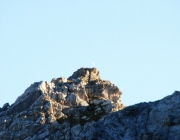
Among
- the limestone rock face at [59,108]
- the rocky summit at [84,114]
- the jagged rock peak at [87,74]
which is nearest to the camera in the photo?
the rocky summit at [84,114]

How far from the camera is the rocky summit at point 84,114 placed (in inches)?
4146

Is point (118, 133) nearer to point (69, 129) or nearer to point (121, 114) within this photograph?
point (121, 114)

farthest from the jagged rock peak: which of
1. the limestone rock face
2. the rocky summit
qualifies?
the limestone rock face

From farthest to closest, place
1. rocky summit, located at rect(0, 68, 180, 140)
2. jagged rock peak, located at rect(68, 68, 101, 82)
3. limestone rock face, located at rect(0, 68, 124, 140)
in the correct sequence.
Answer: jagged rock peak, located at rect(68, 68, 101, 82) → limestone rock face, located at rect(0, 68, 124, 140) → rocky summit, located at rect(0, 68, 180, 140)

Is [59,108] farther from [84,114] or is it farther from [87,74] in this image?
[87,74]

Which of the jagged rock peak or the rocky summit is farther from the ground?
the jagged rock peak

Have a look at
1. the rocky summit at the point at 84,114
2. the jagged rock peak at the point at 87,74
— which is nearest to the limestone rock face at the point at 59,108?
the rocky summit at the point at 84,114

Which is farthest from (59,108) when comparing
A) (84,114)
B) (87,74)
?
(87,74)

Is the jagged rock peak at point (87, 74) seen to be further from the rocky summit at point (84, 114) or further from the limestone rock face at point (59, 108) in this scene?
the limestone rock face at point (59, 108)

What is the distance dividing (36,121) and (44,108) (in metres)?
5.95

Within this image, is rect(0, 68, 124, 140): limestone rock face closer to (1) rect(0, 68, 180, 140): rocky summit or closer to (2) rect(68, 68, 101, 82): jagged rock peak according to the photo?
(1) rect(0, 68, 180, 140): rocky summit

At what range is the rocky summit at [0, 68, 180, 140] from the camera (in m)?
105

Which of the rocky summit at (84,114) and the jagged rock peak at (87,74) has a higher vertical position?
the jagged rock peak at (87,74)

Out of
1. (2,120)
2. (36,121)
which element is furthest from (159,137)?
(2,120)
